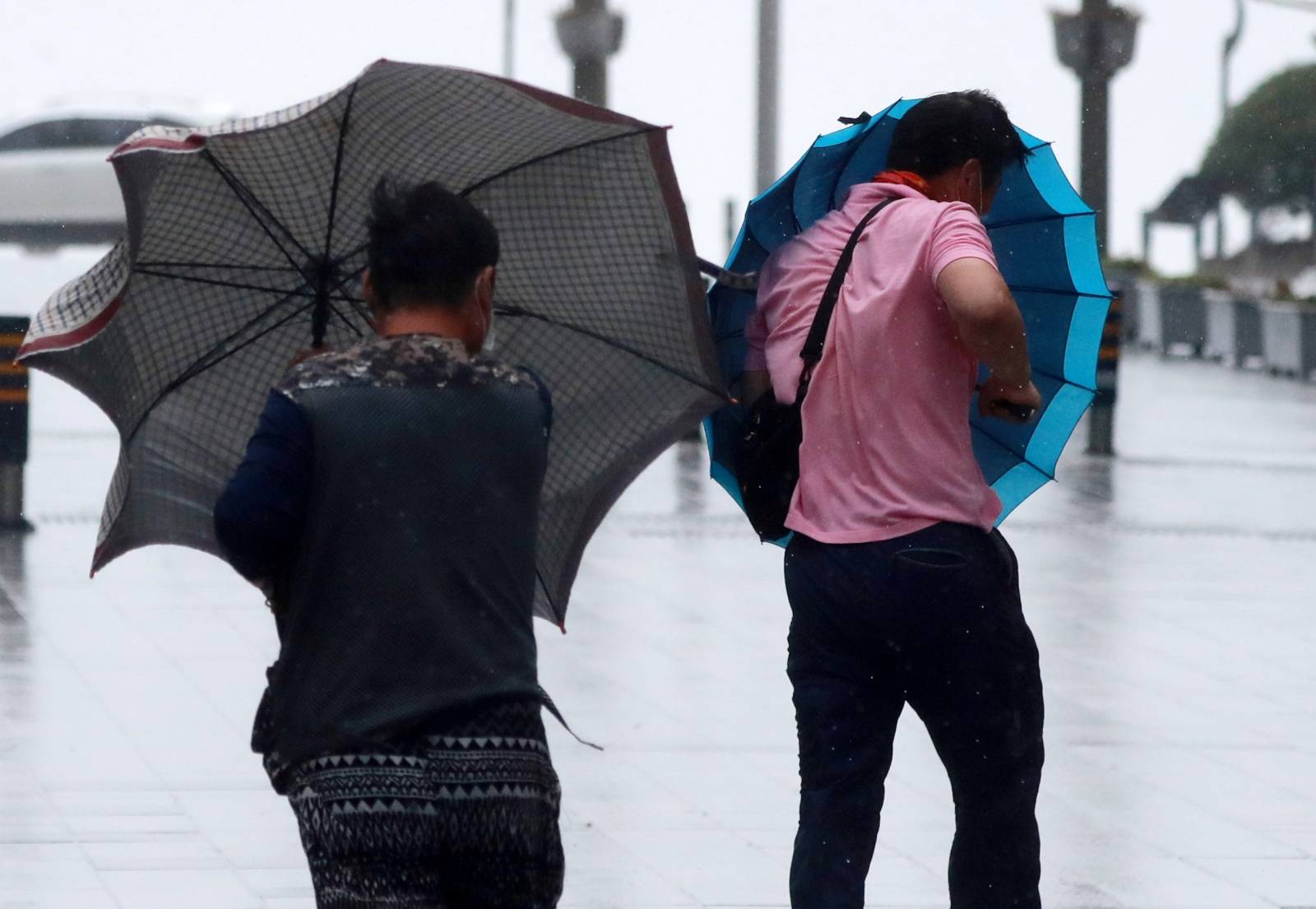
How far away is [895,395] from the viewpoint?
3834 mm

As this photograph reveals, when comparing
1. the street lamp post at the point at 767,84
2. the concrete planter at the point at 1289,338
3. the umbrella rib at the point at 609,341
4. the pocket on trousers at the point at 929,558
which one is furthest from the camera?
the concrete planter at the point at 1289,338

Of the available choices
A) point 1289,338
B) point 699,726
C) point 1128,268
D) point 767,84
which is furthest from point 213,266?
point 1128,268

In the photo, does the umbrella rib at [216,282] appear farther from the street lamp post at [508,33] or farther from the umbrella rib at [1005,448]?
the street lamp post at [508,33]

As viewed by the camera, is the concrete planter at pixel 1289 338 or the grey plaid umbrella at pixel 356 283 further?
the concrete planter at pixel 1289 338

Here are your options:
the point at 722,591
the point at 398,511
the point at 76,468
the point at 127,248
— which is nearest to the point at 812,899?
the point at 398,511

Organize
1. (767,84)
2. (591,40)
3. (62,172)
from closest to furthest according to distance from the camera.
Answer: (767,84) < (591,40) < (62,172)

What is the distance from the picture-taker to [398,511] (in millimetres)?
3033

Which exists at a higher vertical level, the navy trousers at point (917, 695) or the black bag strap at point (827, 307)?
the black bag strap at point (827, 307)

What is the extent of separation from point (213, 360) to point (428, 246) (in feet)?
2.24

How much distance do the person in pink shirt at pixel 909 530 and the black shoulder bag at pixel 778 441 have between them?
0.06ft

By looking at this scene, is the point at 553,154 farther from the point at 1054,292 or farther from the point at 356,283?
the point at 1054,292

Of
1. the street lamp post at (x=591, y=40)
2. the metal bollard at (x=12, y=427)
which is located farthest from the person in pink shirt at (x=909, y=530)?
the street lamp post at (x=591, y=40)

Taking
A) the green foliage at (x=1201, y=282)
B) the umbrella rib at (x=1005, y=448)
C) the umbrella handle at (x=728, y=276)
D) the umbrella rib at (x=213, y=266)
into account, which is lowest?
the green foliage at (x=1201, y=282)

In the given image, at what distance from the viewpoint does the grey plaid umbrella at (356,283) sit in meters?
3.49
